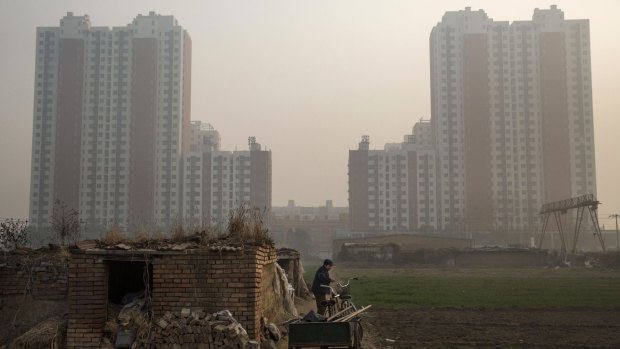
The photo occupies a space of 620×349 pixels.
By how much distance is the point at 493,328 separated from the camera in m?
17.1

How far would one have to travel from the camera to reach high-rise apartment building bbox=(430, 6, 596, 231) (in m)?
112

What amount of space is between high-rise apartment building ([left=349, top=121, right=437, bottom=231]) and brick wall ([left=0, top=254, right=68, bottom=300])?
4346 inches

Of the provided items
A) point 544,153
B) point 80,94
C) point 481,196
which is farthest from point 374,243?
point 80,94

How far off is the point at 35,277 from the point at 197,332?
Result: 3.62 m

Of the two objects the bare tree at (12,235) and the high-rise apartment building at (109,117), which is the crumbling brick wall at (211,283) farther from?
the high-rise apartment building at (109,117)

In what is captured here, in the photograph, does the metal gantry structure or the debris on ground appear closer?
the debris on ground

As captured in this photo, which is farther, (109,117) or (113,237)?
(109,117)

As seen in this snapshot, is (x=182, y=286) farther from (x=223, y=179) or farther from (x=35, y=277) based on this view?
(x=223, y=179)

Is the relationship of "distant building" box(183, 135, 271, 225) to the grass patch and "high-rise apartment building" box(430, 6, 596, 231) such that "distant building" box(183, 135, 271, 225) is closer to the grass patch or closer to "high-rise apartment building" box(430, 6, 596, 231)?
"high-rise apartment building" box(430, 6, 596, 231)

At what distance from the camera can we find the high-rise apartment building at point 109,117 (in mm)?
109125

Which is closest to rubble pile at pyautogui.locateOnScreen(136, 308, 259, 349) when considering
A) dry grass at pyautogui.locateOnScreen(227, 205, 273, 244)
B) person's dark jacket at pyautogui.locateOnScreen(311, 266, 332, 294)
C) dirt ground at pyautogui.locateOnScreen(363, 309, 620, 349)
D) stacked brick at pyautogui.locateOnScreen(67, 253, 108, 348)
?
stacked brick at pyautogui.locateOnScreen(67, 253, 108, 348)

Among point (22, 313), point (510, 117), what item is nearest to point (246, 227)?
point (22, 313)

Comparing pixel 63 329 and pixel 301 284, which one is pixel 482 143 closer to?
pixel 301 284

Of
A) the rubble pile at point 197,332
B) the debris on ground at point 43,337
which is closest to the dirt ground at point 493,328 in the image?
the rubble pile at point 197,332
